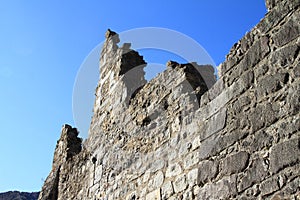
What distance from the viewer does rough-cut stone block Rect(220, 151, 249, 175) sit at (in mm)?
3078

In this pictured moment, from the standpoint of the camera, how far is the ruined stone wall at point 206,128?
2.87 metres

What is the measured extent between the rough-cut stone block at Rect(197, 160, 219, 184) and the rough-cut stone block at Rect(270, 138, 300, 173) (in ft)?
2.17

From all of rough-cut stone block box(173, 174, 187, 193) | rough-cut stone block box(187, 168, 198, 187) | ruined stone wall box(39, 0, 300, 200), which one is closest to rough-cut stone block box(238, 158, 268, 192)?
ruined stone wall box(39, 0, 300, 200)

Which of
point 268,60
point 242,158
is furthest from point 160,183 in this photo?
point 268,60

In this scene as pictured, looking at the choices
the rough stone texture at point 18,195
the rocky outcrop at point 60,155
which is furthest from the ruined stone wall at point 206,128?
the rough stone texture at point 18,195

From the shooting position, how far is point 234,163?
318cm

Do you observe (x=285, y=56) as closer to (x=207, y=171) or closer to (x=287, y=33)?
(x=287, y=33)

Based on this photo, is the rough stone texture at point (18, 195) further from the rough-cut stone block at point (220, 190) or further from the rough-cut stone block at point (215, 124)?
the rough-cut stone block at point (220, 190)

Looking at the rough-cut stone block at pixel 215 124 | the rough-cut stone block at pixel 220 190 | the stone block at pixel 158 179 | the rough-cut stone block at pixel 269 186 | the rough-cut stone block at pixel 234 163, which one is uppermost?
the rough-cut stone block at pixel 215 124

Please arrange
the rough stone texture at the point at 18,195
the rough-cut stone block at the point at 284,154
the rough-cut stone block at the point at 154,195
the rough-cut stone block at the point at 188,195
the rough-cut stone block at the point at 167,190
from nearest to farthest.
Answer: the rough-cut stone block at the point at 284,154 → the rough-cut stone block at the point at 188,195 → the rough-cut stone block at the point at 167,190 → the rough-cut stone block at the point at 154,195 → the rough stone texture at the point at 18,195

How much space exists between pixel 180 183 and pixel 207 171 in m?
0.48

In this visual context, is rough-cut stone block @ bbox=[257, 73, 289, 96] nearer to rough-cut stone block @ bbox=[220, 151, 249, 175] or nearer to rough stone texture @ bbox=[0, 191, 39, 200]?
rough-cut stone block @ bbox=[220, 151, 249, 175]

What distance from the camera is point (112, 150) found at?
538 centimetres

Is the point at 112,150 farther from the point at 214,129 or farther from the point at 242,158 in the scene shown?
the point at 242,158
